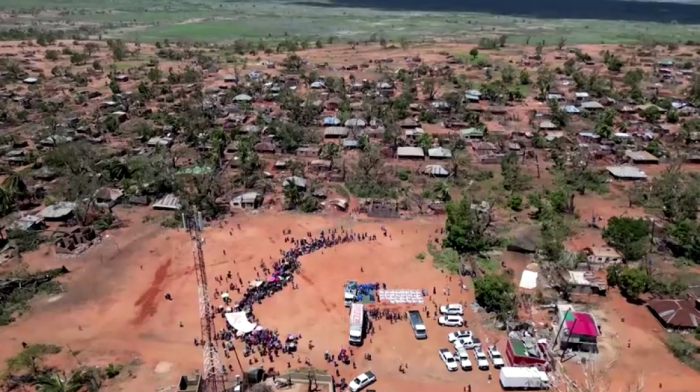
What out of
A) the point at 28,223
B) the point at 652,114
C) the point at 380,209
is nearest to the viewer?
the point at 28,223

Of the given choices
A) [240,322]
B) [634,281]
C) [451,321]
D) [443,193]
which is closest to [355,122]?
[443,193]

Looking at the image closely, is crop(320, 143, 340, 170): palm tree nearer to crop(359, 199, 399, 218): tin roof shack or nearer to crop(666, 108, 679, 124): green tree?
crop(359, 199, 399, 218): tin roof shack

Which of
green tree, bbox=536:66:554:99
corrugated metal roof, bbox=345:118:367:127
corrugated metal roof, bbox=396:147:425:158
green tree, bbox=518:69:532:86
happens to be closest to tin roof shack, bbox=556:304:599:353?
corrugated metal roof, bbox=396:147:425:158

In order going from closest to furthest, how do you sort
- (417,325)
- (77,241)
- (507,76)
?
(417,325) → (77,241) → (507,76)

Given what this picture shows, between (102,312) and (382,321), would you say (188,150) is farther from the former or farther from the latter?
(382,321)

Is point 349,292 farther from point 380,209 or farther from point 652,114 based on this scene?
point 652,114

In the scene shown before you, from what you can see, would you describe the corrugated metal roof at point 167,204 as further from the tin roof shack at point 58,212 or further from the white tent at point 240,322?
the white tent at point 240,322
